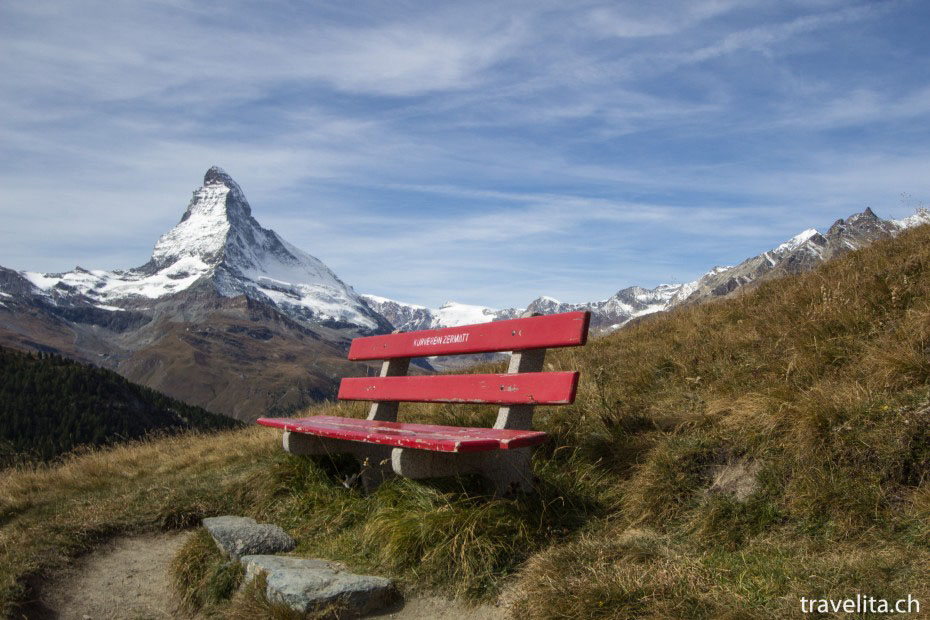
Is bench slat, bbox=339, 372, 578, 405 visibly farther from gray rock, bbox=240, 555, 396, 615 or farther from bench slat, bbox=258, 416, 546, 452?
gray rock, bbox=240, 555, 396, 615

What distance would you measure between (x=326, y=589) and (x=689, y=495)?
2486 millimetres

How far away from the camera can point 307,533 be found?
595cm

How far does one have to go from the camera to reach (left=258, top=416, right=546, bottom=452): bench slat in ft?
14.9

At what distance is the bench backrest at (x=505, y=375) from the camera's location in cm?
517

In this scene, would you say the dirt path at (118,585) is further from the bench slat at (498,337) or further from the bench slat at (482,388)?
the bench slat at (498,337)

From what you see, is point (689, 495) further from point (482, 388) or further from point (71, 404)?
point (71, 404)

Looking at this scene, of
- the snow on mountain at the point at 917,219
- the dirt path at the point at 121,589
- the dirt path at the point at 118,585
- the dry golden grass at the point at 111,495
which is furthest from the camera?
the snow on mountain at the point at 917,219

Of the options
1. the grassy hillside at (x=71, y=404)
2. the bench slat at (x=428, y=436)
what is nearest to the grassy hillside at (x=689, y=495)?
the bench slat at (x=428, y=436)

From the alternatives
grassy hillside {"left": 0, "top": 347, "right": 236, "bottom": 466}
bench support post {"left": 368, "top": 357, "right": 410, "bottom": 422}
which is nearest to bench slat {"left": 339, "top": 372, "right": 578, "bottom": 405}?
bench support post {"left": 368, "top": 357, "right": 410, "bottom": 422}

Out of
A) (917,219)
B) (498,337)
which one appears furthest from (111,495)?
(917,219)

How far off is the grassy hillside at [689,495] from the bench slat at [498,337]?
1022 mm

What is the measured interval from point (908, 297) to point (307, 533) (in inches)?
219

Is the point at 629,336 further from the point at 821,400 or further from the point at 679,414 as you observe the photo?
the point at 821,400

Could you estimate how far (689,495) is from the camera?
485cm
